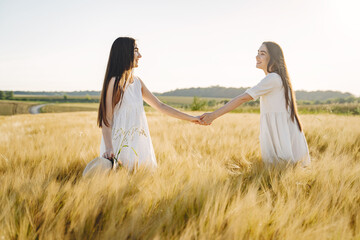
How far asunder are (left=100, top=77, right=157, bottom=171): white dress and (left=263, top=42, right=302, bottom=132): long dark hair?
1.39 metres

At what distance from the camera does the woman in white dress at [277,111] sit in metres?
2.36

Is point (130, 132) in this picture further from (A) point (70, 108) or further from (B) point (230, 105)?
(A) point (70, 108)

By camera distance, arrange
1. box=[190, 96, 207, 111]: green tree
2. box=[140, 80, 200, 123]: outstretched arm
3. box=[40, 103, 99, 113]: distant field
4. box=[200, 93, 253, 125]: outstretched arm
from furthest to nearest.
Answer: box=[40, 103, 99, 113]: distant field < box=[190, 96, 207, 111]: green tree < box=[140, 80, 200, 123]: outstretched arm < box=[200, 93, 253, 125]: outstretched arm

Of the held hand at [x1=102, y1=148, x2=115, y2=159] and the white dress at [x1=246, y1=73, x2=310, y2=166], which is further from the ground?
the white dress at [x1=246, y1=73, x2=310, y2=166]

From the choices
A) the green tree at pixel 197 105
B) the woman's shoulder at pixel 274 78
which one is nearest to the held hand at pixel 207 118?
the woman's shoulder at pixel 274 78

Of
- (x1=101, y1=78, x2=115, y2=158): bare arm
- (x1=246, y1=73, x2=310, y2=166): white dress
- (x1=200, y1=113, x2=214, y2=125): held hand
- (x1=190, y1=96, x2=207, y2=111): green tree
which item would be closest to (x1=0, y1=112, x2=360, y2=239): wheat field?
(x1=101, y1=78, x2=115, y2=158): bare arm

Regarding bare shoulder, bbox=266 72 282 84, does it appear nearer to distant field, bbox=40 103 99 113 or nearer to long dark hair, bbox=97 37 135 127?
long dark hair, bbox=97 37 135 127

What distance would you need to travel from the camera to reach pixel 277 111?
244 centimetres

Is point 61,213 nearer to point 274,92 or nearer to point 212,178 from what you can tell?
point 212,178

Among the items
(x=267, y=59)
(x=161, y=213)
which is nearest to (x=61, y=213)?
(x=161, y=213)

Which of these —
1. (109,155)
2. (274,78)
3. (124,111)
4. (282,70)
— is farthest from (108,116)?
(282,70)

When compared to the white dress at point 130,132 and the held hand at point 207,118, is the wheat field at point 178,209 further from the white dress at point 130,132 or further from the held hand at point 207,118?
the held hand at point 207,118

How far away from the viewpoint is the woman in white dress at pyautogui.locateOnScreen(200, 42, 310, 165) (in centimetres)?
236

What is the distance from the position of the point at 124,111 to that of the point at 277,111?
1495 mm
